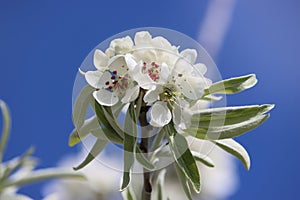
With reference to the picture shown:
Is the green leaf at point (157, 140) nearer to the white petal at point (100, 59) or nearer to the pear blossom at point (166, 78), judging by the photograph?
the pear blossom at point (166, 78)

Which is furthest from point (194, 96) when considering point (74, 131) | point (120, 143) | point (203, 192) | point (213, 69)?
point (203, 192)

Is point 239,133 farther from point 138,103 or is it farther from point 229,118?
point 138,103

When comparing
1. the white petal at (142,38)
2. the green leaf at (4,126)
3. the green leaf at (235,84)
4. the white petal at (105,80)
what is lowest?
the green leaf at (235,84)

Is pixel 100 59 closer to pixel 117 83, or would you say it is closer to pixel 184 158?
pixel 117 83

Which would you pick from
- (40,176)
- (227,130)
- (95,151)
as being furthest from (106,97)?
(40,176)

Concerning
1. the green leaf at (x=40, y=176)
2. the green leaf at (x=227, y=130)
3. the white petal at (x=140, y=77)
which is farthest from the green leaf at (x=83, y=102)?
the green leaf at (x=40, y=176)

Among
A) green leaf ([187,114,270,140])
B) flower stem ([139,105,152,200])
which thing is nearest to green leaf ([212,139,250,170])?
green leaf ([187,114,270,140])

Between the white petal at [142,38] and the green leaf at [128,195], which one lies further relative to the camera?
the green leaf at [128,195]
